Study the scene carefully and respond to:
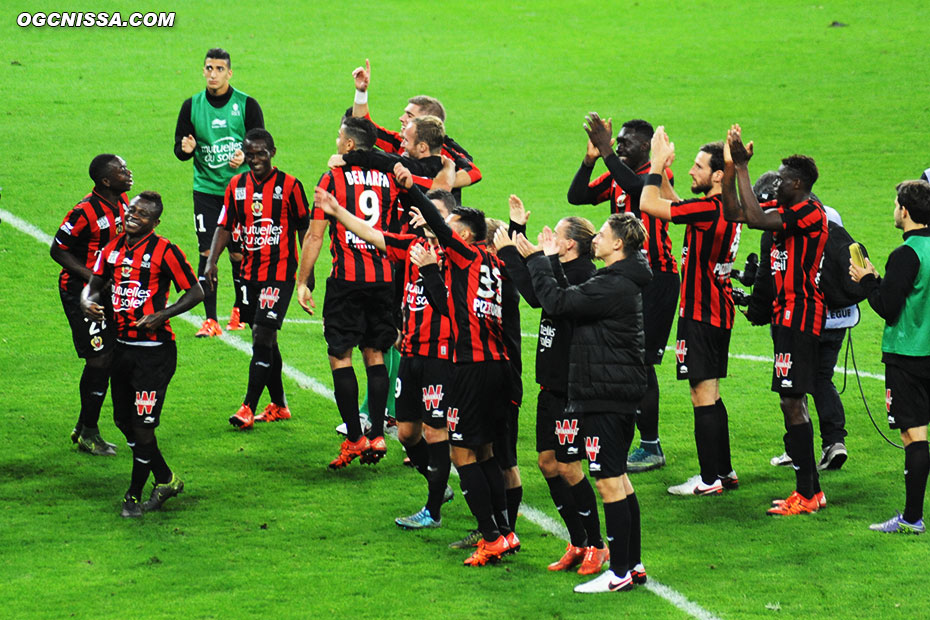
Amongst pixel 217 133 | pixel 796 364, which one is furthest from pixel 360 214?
pixel 217 133

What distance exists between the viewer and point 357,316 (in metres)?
9.59

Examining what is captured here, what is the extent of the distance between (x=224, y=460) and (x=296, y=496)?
1.05 metres

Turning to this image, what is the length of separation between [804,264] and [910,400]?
113 centimetres

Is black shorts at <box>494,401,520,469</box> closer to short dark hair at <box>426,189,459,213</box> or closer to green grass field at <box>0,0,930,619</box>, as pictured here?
green grass field at <box>0,0,930,619</box>

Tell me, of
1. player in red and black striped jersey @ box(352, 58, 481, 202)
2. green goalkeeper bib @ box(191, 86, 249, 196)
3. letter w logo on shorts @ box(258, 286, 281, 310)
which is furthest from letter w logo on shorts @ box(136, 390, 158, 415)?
green goalkeeper bib @ box(191, 86, 249, 196)

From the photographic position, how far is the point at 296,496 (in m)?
8.88

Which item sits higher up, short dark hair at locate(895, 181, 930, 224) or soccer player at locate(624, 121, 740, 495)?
short dark hair at locate(895, 181, 930, 224)

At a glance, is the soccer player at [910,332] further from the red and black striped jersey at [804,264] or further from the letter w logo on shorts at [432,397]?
the letter w logo on shorts at [432,397]

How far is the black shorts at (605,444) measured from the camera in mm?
7074

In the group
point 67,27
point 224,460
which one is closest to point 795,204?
point 224,460

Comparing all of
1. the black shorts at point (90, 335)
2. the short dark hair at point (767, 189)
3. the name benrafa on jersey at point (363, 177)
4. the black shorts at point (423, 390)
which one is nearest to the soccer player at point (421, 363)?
the black shorts at point (423, 390)

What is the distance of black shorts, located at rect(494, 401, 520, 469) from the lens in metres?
7.79

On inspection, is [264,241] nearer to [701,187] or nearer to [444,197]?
[444,197]

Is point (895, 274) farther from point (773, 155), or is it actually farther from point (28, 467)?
point (773, 155)
